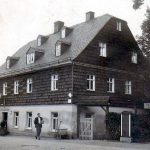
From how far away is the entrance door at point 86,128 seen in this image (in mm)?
28781

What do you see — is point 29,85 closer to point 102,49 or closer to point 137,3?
point 102,49

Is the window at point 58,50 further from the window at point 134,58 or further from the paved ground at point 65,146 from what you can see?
the paved ground at point 65,146

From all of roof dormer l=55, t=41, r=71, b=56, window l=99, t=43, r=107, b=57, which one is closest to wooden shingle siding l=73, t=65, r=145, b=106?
window l=99, t=43, r=107, b=57

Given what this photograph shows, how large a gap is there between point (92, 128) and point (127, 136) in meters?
4.45

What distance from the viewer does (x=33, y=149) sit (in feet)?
60.3

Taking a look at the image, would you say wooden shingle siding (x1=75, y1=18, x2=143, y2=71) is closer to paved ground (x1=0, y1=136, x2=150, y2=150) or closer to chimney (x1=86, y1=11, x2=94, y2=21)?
chimney (x1=86, y1=11, x2=94, y2=21)

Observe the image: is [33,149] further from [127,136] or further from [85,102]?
[85,102]

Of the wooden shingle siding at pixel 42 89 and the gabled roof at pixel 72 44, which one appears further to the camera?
the gabled roof at pixel 72 44

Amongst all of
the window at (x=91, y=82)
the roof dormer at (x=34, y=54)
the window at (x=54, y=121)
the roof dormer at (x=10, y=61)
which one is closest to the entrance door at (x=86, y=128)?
the window at (x=54, y=121)

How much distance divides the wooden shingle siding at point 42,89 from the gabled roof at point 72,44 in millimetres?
755

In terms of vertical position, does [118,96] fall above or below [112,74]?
below

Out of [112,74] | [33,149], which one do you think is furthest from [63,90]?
[33,149]

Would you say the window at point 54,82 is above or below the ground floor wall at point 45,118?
above

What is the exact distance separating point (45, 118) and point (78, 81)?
16.8 feet
